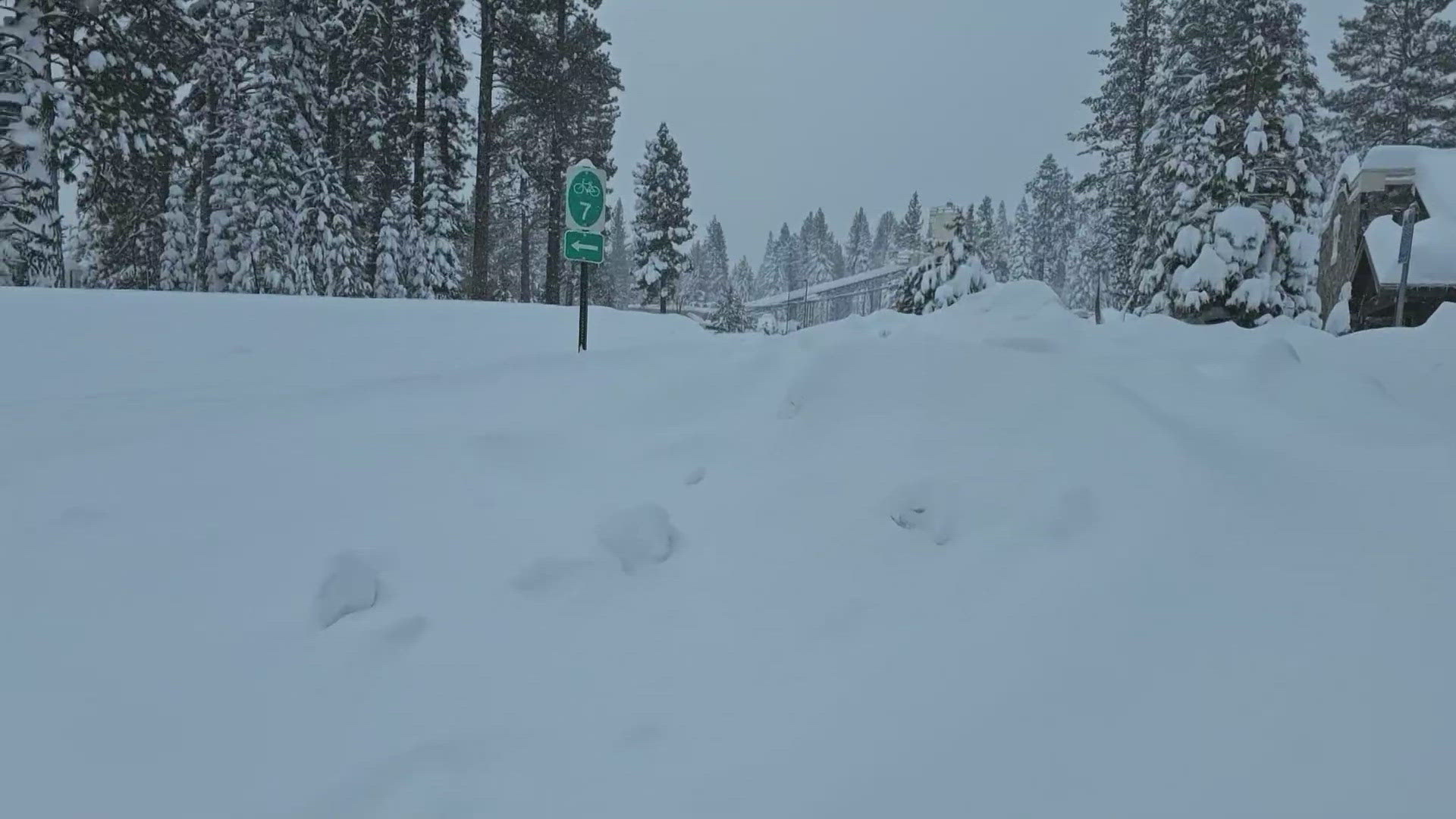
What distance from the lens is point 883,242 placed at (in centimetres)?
11475

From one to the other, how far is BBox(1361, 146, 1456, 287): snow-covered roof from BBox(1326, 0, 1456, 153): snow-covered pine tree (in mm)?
14339

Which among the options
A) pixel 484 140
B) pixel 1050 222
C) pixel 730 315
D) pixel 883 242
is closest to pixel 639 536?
pixel 484 140

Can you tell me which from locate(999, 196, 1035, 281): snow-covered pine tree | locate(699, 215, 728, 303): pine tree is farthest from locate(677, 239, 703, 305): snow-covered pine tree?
locate(999, 196, 1035, 281): snow-covered pine tree

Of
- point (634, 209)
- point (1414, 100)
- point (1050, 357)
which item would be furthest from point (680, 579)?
point (1414, 100)

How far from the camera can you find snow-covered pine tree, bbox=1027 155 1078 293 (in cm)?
6575

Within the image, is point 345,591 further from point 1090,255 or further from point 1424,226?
point 1090,255

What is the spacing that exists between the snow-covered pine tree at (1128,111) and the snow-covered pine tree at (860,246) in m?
75.4

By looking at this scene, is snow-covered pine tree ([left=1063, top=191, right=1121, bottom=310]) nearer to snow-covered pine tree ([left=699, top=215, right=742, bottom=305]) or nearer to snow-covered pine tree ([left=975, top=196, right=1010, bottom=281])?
snow-covered pine tree ([left=975, top=196, right=1010, bottom=281])

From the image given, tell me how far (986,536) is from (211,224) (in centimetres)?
2265

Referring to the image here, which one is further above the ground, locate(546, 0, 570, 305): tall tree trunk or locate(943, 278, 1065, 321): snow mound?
locate(546, 0, 570, 305): tall tree trunk

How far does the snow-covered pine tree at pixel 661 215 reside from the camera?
36562 millimetres

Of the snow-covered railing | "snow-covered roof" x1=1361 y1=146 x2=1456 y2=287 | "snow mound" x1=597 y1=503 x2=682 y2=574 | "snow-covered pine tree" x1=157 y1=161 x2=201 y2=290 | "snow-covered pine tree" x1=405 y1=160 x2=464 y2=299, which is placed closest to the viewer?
"snow mound" x1=597 y1=503 x2=682 y2=574

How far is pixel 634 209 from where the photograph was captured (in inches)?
1485

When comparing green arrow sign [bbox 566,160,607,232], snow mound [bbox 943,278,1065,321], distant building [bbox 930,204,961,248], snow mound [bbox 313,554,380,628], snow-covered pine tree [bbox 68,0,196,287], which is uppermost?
snow-covered pine tree [bbox 68,0,196,287]
